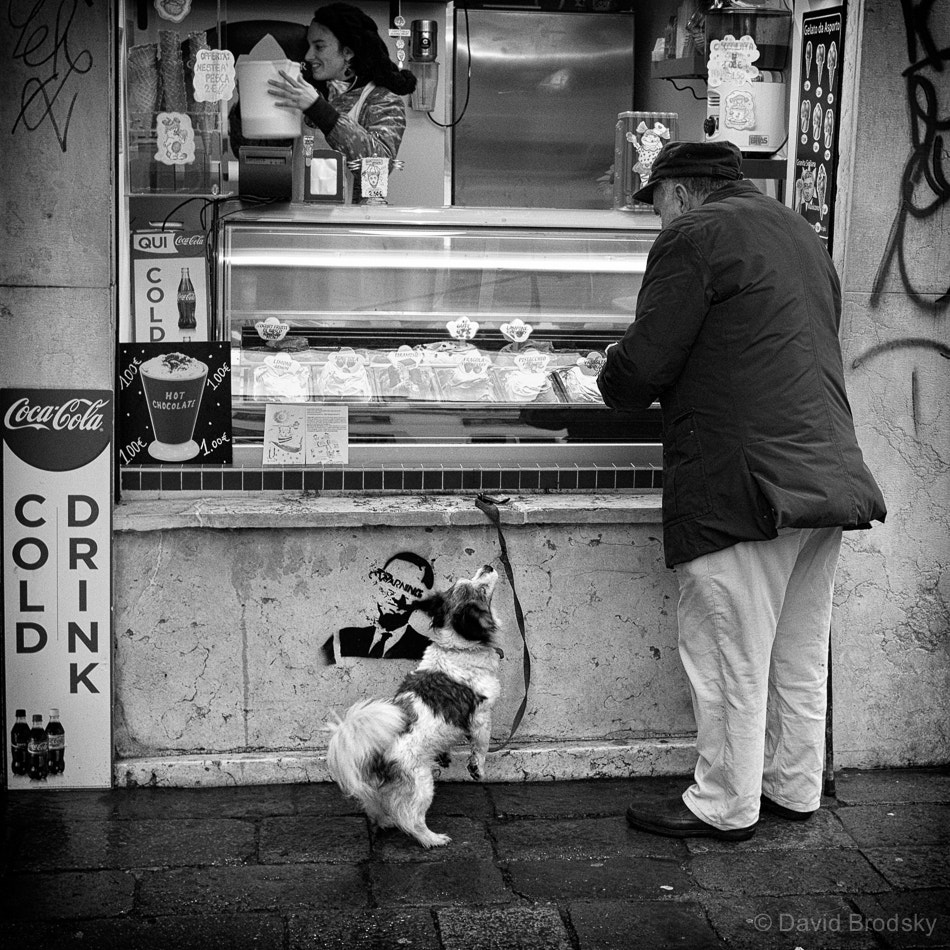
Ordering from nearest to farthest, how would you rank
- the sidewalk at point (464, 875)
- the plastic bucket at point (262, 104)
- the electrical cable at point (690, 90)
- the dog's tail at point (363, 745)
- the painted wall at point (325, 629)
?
the sidewalk at point (464, 875) < the dog's tail at point (363, 745) < the painted wall at point (325, 629) < the plastic bucket at point (262, 104) < the electrical cable at point (690, 90)

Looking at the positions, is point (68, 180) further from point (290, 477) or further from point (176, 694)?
point (176, 694)

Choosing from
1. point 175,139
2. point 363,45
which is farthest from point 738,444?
point 363,45

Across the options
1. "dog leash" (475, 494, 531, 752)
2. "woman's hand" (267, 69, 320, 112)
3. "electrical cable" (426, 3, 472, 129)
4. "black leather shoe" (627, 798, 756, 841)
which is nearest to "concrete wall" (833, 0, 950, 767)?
→ "black leather shoe" (627, 798, 756, 841)

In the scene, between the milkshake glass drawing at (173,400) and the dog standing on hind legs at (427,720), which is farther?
the milkshake glass drawing at (173,400)

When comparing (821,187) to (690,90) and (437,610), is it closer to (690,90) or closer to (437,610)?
(690,90)

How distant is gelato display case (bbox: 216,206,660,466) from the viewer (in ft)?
14.4

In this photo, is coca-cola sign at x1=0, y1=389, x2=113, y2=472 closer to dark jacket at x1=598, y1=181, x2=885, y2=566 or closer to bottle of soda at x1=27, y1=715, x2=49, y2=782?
bottle of soda at x1=27, y1=715, x2=49, y2=782

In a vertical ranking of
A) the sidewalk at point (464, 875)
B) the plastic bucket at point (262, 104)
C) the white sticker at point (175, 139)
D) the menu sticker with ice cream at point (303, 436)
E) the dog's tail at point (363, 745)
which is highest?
the plastic bucket at point (262, 104)

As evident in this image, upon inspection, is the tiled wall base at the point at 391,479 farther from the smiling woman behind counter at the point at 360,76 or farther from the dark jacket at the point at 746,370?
the smiling woman behind counter at the point at 360,76

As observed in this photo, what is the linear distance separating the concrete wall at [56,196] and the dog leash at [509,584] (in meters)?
1.32

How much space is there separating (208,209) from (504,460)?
138 cm

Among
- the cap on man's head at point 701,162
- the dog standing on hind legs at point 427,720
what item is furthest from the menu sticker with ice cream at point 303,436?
the cap on man's head at point 701,162

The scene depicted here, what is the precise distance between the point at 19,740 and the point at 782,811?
8.36ft

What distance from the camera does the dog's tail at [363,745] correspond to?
3496mm
